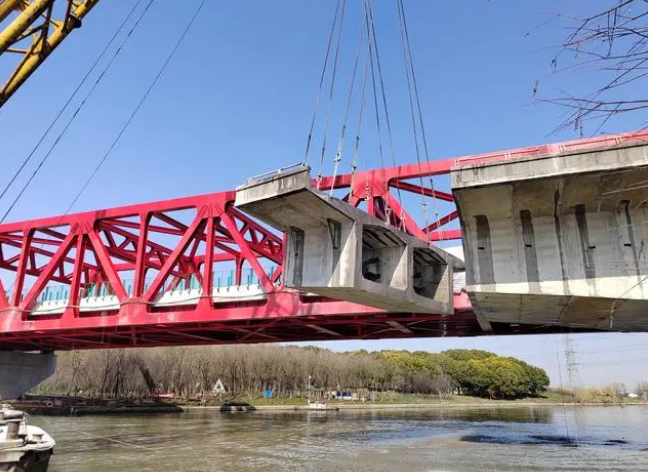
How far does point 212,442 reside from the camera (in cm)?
2975

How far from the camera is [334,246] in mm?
15094

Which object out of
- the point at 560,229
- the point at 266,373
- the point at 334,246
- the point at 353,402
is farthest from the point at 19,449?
the point at 353,402

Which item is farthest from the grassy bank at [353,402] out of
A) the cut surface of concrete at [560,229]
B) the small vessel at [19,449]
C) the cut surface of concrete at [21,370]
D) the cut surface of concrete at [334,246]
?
the cut surface of concrete at [560,229]

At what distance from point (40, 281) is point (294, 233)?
26.4 m

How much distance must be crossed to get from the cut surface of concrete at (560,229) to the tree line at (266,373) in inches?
2853

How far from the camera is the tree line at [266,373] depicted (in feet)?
256

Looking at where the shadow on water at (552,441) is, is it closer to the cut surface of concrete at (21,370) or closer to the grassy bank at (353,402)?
the cut surface of concrete at (21,370)

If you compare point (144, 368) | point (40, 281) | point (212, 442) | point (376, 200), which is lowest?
point (212, 442)

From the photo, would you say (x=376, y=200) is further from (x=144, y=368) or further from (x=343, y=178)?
(x=144, y=368)

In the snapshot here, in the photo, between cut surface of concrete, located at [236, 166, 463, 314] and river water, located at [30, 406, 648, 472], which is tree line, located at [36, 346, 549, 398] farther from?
cut surface of concrete, located at [236, 166, 463, 314]

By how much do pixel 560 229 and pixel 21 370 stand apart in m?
50.1

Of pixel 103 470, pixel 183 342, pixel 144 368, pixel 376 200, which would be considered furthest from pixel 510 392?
pixel 103 470

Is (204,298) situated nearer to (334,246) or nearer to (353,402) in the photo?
(334,246)

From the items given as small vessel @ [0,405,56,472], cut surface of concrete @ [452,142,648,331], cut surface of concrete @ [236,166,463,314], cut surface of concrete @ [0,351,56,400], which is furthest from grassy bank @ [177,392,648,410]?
cut surface of concrete @ [452,142,648,331]
